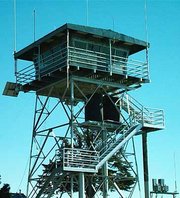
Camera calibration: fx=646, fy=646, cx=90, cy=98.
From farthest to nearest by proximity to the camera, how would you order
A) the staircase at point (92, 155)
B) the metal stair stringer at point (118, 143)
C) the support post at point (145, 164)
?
the support post at point (145, 164), the metal stair stringer at point (118, 143), the staircase at point (92, 155)

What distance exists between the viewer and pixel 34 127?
56.6 m

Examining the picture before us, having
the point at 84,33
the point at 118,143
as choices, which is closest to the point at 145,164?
the point at 118,143

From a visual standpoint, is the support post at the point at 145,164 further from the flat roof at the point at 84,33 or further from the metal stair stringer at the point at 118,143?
the flat roof at the point at 84,33

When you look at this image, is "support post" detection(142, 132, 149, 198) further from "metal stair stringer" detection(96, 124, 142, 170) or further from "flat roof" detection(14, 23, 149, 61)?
"flat roof" detection(14, 23, 149, 61)

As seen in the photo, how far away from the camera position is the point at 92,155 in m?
52.8

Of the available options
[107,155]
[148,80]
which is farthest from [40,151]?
[148,80]

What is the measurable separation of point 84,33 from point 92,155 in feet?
33.0

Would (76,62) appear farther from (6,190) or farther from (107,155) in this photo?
(6,190)

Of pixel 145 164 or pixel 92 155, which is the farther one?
pixel 145 164

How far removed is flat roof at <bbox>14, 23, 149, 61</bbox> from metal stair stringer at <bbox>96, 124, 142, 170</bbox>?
23.9ft

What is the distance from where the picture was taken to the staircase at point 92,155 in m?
49.4

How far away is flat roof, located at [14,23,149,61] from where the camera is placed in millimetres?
52594

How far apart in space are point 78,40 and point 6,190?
14038 millimetres

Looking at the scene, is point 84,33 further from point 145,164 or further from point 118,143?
point 145,164
